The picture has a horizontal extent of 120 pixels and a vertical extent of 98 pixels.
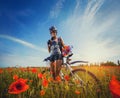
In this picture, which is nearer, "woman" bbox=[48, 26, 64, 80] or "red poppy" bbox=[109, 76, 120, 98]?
"red poppy" bbox=[109, 76, 120, 98]

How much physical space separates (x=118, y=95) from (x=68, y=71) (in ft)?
6.59

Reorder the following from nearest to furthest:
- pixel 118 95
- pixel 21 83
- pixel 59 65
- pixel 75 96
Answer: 1. pixel 118 95
2. pixel 21 83
3. pixel 75 96
4. pixel 59 65

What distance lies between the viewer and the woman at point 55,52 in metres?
2.16

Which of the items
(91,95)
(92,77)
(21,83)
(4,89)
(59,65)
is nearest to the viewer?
A: (21,83)

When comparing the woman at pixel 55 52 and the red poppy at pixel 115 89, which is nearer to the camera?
the red poppy at pixel 115 89

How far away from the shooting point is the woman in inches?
84.9

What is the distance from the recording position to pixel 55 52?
218cm

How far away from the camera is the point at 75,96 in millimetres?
1382

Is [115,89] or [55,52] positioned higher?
[55,52]

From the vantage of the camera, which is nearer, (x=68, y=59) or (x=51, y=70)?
(x=68, y=59)

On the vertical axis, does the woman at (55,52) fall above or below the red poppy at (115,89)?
above

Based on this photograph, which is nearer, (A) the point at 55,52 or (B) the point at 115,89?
(B) the point at 115,89

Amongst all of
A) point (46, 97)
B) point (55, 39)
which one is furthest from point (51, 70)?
point (46, 97)

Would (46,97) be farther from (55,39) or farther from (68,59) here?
(55,39)
